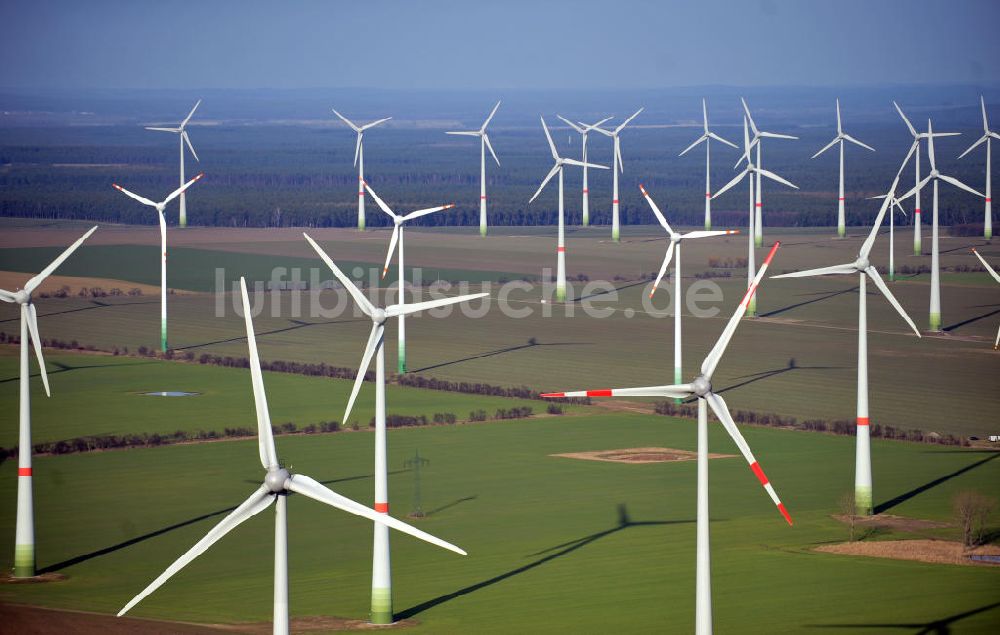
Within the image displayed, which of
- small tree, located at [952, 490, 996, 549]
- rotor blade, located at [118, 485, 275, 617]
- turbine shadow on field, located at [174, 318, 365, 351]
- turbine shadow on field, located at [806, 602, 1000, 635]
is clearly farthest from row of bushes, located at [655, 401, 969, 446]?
rotor blade, located at [118, 485, 275, 617]

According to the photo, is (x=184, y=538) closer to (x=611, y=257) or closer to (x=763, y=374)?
(x=763, y=374)

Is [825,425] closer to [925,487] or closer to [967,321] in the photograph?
[925,487]

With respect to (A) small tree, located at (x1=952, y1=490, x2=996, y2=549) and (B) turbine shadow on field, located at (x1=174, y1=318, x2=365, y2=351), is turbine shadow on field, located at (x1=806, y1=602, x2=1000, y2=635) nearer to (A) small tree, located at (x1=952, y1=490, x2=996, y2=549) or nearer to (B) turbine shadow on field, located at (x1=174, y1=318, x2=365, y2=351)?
(A) small tree, located at (x1=952, y1=490, x2=996, y2=549)

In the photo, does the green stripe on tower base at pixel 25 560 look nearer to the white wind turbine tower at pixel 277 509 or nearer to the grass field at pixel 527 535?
the grass field at pixel 527 535

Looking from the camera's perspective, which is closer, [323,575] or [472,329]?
[323,575]

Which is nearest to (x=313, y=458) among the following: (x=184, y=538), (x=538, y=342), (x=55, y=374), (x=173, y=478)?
(x=173, y=478)

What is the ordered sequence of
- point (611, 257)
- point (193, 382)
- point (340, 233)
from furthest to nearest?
point (340, 233) < point (611, 257) < point (193, 382)
